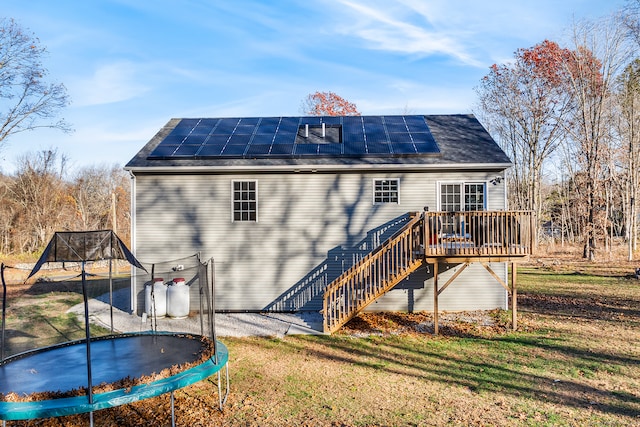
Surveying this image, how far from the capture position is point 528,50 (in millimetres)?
29781

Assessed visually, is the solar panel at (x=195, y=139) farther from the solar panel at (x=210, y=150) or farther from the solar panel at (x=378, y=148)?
the solar panel at (x=378, y=148)

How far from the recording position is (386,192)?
486 inches

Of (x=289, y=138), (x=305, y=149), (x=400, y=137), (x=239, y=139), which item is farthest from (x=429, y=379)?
(x=239, y=139)

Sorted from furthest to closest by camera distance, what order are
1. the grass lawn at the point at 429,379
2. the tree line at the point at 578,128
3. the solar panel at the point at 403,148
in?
the tree line at the point at 578,128, the solar panel at the point at 403,148, the grass lawn at the point at 429,379

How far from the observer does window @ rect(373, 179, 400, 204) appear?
1234 cm

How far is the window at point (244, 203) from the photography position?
1250cm

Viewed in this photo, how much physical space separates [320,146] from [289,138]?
1.24 m

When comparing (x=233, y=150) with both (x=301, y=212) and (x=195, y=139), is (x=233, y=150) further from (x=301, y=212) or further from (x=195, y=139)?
(x=301, y=212)

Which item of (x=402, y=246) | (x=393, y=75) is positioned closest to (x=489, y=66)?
(x=393, y=75)

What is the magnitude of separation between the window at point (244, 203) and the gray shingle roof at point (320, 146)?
71 centimetres

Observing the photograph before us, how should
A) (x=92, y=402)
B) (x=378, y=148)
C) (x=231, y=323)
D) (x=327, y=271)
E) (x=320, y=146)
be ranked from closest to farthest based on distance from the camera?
(x=92, y=402)
(x=231, y=323)
(x=327, y=271)
(x=378, y=148)
(x=320, y=146)

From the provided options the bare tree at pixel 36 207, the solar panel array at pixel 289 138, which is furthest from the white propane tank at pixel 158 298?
the bare tree at pixel 36 207

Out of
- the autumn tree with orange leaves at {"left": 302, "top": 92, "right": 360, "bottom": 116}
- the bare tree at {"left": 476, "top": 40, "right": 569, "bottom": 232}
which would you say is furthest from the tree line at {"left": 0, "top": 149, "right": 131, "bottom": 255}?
the bare tree at {"left": 476, "top": 40, "right": 569, "bottom": 232}

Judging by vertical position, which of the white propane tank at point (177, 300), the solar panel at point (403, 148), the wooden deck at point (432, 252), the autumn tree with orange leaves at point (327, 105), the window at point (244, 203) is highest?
the autumn tree with orange leaves at point (327, 105)
